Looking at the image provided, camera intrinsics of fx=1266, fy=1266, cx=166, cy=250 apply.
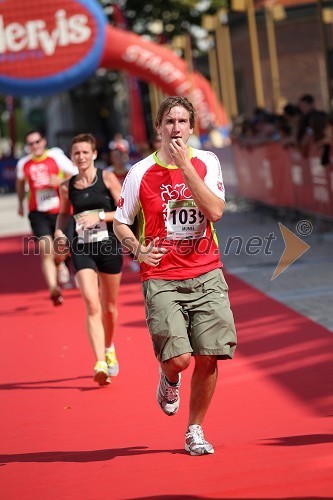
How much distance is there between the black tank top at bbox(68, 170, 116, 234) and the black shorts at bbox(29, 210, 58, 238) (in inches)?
193

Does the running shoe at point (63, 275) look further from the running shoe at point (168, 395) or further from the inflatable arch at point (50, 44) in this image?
the running shoe at point (168, 395)

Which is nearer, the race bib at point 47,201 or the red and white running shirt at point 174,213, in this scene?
the red and white running shirt at point 174,213

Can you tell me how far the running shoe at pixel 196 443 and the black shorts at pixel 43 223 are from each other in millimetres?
8349

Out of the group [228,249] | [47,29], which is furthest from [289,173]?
[47,29]

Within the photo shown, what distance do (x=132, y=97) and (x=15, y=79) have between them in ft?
65.5

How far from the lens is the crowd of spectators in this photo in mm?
17969

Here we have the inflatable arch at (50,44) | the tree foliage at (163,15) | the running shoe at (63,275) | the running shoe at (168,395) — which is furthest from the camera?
the tree foliage at (163,15)

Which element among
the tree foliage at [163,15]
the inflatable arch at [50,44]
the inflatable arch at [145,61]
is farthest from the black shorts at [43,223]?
the tree foliage at [163,15]

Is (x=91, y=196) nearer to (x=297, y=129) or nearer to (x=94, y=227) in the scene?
(x=94, y=227)

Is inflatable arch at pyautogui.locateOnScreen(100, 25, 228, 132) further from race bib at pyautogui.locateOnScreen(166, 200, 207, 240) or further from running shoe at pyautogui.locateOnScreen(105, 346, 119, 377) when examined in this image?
race bib at pyautogui.locateOnScreen(166, 200, 207, 240)

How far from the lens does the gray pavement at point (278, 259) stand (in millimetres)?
13336

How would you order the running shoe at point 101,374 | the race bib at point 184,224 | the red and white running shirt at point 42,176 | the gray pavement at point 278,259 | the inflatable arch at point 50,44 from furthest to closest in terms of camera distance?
the inflatable arch at point 50,44
the red and white running shirt at point 42,176
the gray pavement at point 278,259
the running shoe at point 101,374
the race bib at point 184,224

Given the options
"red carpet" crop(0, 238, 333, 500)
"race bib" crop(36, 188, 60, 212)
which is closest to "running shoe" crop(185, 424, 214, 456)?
"red carpet" crop(0, 238, 333, 500)

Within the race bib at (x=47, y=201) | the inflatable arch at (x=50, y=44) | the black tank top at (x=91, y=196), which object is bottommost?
the race bib at (x=47, y=201)
